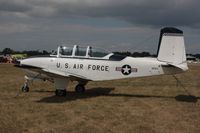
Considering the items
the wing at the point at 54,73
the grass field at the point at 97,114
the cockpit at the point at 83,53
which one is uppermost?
the cockpit at the point at 83,53

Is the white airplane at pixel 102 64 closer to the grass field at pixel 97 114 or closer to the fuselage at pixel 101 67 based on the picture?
the fuselage at pixel 101 67

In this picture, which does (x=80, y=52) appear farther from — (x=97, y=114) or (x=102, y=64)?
(x=97, y=114)

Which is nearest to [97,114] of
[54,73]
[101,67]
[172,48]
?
[54,73]

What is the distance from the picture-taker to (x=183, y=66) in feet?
41.2

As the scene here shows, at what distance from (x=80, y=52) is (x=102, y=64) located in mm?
1113

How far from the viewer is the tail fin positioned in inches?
500

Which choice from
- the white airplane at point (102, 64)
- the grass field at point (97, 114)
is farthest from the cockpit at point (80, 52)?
the grass field at point (97, 114)

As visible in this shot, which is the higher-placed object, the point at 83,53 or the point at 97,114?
the point at 83,53

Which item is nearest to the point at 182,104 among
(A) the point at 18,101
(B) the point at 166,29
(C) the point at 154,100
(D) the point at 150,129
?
(C) the point at 154,100

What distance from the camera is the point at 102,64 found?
44.1 feet

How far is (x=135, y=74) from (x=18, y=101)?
451 cm

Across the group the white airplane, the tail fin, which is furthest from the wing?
the tail fin

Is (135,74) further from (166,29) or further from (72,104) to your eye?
(72,104)

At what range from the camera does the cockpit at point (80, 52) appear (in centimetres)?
1366
